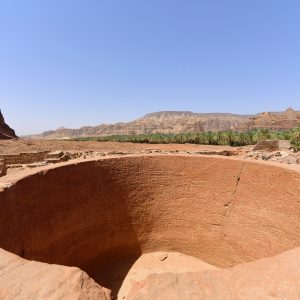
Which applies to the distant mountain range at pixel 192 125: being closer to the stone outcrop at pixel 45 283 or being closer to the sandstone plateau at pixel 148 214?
the sandstone plateau at pixel 148 214

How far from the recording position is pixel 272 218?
7797 mm

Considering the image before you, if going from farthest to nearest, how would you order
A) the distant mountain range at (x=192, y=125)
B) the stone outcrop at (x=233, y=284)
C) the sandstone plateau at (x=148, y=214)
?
the distant mountain range at (x=192, y=125) < the sandstone plateau at (x=148, y=214) < the stone outcrop at (x=233, y=284)

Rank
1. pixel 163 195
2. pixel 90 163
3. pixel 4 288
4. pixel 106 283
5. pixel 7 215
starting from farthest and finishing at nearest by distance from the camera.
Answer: pixel 163 195 → pixel 90 163 → pixel 106 283 → pixel 7 215 → pixel 4 288

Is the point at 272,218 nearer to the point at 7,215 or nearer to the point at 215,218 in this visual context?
the point at 215,218

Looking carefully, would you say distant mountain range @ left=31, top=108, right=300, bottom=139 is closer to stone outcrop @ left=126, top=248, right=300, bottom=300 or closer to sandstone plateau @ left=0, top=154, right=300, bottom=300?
sandstone plateau @ left=0, top=154, right=300, bottom=300

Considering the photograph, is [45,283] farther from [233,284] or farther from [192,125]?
[192,125]

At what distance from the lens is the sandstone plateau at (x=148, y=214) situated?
7152 millimetres

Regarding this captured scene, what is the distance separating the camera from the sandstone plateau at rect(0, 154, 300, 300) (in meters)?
7.15

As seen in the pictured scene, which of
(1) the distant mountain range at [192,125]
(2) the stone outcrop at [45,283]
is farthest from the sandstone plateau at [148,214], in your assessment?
(1) the distant mountain range at [192,125]

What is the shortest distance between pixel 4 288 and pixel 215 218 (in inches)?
287

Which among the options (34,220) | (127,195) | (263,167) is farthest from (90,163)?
(263,167)

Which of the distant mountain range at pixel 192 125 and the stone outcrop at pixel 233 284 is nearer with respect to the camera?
the stone outcrop at pixel 233 284

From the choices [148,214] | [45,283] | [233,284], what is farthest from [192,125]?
[45,283]

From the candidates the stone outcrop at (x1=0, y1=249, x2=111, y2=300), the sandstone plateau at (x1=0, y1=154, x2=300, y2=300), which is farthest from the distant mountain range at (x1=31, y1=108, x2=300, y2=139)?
the stone outcrop at (x1=0, y1=249, x2=111, y2=300)
